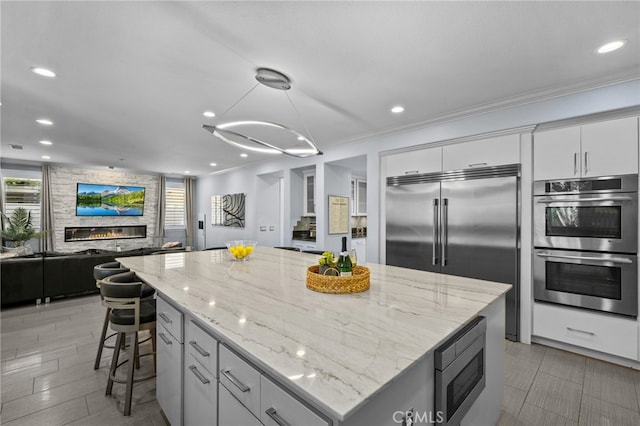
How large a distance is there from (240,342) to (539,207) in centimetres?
320

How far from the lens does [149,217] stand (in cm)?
845

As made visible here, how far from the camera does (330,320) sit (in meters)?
1.21

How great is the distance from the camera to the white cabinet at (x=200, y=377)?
1.25 meters

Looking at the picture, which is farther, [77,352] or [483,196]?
[483,196]

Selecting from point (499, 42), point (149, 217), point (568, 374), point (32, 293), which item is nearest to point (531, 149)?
point (499, 42)

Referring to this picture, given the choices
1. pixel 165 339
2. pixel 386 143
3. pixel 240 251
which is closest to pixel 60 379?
pixel 165 339

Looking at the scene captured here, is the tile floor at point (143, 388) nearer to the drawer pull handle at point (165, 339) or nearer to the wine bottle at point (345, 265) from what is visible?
the drawer pull handle at point (165, 339)

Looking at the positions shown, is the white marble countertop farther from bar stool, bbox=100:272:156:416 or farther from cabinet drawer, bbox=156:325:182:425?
cabinet drawer, bbox=156:325:182:425

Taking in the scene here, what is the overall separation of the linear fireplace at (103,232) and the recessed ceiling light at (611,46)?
9.64 metres

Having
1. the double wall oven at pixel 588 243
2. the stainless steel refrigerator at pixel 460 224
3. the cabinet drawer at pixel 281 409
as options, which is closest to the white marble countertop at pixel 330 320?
the cabinet drawer at pixel 281 409

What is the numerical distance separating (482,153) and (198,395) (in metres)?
3.47

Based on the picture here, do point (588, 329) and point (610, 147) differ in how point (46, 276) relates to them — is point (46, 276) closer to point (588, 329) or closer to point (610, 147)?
point (588, 329)

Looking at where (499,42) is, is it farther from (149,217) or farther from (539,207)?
(149,217)

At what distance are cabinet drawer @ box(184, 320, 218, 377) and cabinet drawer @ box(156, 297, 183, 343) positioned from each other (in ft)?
0.30
